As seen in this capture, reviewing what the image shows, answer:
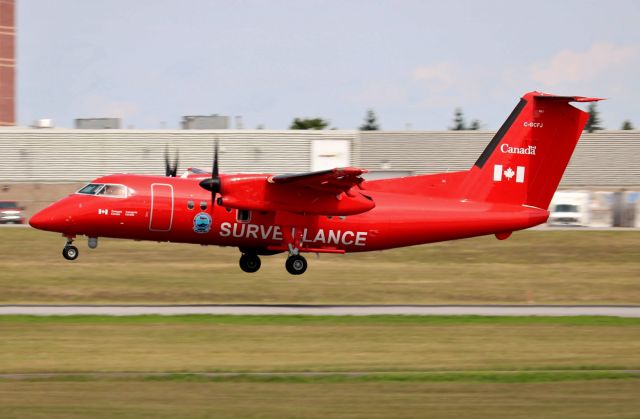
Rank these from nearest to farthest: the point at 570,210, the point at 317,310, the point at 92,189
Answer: the point at 92,189 → the point at 317,310 → the point at 570,210

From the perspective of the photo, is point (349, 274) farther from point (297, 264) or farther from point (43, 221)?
point (43, 221)

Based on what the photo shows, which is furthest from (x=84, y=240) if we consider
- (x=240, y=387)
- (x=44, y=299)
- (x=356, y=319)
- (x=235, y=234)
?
(x=240, y=387)

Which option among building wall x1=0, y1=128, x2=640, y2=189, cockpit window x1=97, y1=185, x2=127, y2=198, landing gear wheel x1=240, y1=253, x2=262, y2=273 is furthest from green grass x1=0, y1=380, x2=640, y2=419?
building wall x1=0, y1=128, x2=640, y2=189

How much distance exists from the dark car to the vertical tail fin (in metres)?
35.5

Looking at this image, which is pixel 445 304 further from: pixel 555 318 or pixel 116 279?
pixel 116 279

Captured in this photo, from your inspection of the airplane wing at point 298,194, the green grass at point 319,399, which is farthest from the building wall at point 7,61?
the green grass at point 319,399

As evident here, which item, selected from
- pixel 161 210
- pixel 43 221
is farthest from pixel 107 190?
pixel 43 221

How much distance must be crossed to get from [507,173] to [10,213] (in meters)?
36.5

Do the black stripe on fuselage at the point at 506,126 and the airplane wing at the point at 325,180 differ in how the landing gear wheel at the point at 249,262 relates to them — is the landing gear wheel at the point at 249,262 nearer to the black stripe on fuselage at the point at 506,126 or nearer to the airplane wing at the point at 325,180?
the airplane wing at the point at 325,180

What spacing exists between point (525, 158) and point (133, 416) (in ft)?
62.4

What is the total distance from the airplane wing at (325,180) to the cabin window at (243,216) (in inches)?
49.6

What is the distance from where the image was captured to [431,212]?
96.7 feet

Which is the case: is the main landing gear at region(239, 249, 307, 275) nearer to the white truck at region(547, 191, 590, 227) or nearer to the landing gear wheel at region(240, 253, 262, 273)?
the landing gear wheel at region(240, 253, 262, 273)

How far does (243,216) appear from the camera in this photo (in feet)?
93.1
